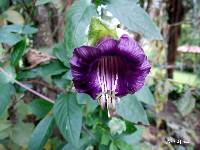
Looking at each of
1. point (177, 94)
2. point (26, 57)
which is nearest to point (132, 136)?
point (26, 57)

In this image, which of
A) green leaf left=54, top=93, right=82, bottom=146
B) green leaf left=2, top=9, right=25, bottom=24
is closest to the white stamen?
green leaf left=54, top=93, right=82, bottom=146

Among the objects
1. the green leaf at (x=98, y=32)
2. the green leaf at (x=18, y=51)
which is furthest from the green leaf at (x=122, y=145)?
the green leaf at (x=98, y=32)

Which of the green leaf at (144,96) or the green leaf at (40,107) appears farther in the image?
the green leaf at (40,107)

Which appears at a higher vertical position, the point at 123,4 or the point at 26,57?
the point at 123,4

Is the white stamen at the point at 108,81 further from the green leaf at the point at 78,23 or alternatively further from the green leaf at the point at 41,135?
the green leaf at the point at 41,135

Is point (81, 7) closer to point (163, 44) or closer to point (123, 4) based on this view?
point (123, 4)

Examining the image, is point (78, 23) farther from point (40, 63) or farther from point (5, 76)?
point (40, 63)
